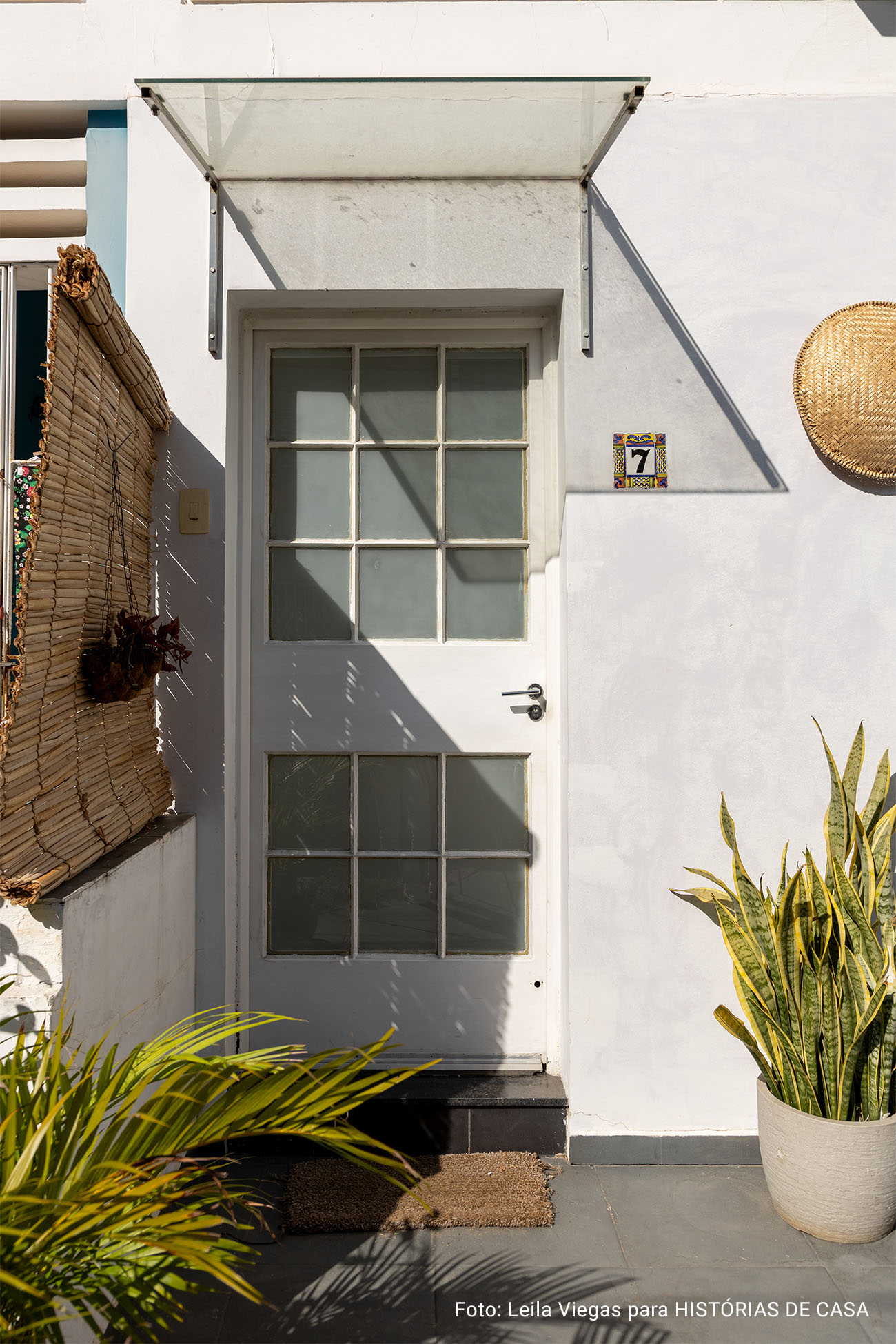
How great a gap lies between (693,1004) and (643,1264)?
69 centimetres

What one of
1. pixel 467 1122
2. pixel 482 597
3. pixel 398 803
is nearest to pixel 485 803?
pixel 398 803

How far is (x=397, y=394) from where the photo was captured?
2.92 meters

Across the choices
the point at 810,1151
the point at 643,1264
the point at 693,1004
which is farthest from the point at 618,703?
the point at 643,1264

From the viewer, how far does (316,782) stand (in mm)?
2885

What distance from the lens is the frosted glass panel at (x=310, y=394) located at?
292cm

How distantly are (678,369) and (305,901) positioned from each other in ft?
6.35

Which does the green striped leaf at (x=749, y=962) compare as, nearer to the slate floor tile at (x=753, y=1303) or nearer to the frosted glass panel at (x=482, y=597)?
the slate floor tile at (x=753, y=1303)

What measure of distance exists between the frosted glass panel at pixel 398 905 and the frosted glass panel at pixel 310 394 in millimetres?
1362

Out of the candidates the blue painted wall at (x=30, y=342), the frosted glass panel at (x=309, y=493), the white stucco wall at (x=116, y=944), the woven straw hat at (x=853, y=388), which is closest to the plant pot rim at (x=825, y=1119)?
the white stucco wall at (x=116, y=944)

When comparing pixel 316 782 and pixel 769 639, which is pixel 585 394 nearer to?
pixel 769 639

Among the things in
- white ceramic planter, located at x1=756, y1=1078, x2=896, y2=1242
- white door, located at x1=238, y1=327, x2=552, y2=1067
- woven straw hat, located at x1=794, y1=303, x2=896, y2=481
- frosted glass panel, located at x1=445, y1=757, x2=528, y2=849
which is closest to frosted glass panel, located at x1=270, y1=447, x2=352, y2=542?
white door, located at x1=238, y1=327, x2=552, y2=1067

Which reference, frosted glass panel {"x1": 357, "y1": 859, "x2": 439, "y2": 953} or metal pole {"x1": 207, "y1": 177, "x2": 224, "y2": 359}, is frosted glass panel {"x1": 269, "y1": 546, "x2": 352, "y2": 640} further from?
frosted glass panel {"x1": 357, "y1": 859, "x2": 439, "y2": 953}

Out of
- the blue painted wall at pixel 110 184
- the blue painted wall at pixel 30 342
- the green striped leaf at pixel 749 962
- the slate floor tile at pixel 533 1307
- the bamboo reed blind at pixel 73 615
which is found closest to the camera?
the bamboo reed blind at pixel 73 615

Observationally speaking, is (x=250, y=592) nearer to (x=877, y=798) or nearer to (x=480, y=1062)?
(x=480, y=1062)
